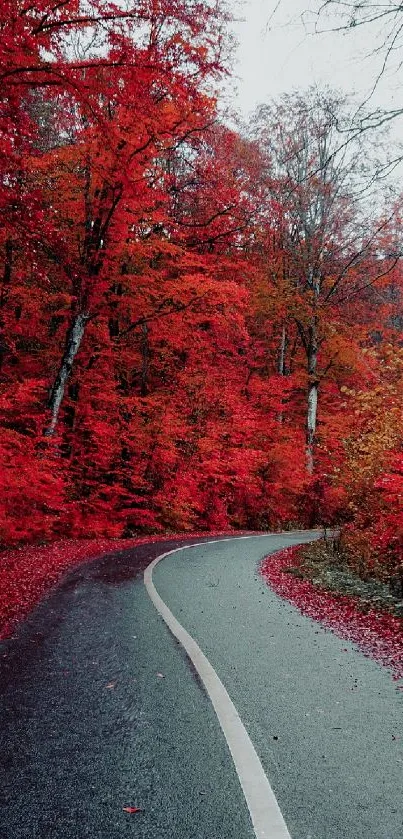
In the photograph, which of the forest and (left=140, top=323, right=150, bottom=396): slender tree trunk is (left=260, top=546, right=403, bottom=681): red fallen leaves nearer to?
the forest

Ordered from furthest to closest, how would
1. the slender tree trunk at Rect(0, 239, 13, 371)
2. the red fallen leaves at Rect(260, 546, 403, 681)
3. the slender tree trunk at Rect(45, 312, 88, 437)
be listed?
the slender tree trunk at Rect(0, 239, 13, 371)
the slender tree trunk at Rect(45, 312, 88, 437)
the red fallen leaves at Rect(260, 546, 403, 681)

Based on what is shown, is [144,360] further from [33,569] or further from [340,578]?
[340,578]

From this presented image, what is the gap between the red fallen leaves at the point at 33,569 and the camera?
661 centimetres

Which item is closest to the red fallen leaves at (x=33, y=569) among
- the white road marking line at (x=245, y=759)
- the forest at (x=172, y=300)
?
the forest at (x=172, y=300)

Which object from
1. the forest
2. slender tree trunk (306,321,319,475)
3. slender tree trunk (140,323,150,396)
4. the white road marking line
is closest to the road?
the white road marking line

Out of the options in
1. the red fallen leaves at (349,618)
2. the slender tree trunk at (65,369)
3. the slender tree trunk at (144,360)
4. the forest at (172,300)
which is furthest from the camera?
the slender tree trunk at (144,360)

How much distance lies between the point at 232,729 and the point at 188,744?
0.37 meters

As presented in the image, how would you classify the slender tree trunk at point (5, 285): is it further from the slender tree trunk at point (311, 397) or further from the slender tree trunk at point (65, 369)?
the slender tree trunk at point (311, 397)

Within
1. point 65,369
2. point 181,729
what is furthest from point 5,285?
point 181,729

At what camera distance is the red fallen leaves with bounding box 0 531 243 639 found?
6.61 m

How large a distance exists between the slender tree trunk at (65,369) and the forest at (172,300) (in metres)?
0.06

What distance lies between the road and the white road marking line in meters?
0.05

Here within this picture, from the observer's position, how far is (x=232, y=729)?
333 cm

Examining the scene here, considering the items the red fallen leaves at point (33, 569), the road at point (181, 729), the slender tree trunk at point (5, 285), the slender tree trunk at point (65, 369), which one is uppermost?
the slender tree trunk at point (5, 285)
